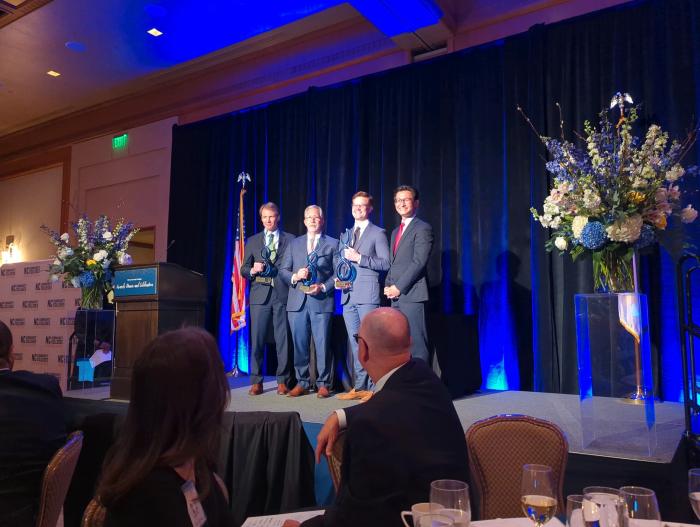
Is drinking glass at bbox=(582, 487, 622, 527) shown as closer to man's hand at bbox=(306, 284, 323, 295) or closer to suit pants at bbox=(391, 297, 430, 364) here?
suit pants at bbox=(391, 297, 430, 364)

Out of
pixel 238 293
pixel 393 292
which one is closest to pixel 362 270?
pixel 393 292

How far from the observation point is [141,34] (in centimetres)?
661

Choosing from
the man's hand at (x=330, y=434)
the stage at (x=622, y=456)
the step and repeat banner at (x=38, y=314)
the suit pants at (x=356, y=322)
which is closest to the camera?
the man's hand at (x=330, y=434)

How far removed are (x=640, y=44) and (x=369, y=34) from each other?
288 cm

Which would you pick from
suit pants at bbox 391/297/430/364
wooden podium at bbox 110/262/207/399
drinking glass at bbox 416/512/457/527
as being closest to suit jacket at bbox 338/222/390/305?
suit pants at bbox 391/297/430/364

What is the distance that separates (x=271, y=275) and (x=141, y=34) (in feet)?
13.0

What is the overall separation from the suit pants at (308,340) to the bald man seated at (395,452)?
270 cm

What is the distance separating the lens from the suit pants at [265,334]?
4520mm

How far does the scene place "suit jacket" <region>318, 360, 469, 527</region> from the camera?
146cm

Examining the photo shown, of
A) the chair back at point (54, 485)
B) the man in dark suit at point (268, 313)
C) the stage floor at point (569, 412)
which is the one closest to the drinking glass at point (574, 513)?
the stage floor at point (569, 412)

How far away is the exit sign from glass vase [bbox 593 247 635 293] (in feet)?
25.5

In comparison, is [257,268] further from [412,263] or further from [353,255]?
[412,263]

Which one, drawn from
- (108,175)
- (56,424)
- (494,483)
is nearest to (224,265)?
(108,175)

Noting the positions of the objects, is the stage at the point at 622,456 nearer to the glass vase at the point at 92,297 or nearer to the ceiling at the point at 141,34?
the glass vase at the point at 92,297
